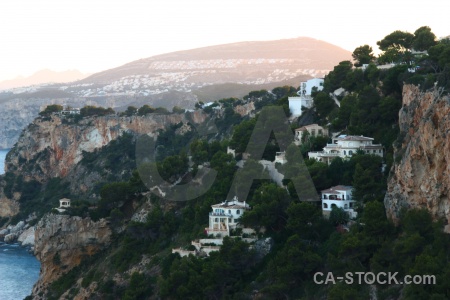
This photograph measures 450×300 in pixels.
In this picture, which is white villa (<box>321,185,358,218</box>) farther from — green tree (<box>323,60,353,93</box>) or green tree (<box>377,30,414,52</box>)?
green tree (<box>377,30,414,52</box>)

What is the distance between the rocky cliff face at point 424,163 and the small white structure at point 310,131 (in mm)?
8238

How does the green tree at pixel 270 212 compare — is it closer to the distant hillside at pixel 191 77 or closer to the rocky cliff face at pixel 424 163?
the rocky cliff face at pixel 424 163

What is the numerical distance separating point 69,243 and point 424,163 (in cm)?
1907

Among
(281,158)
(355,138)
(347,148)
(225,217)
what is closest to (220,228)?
(225,217)

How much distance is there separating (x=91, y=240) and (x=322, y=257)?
1460 centimetres

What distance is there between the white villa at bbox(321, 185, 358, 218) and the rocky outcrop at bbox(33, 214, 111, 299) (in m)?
12.5

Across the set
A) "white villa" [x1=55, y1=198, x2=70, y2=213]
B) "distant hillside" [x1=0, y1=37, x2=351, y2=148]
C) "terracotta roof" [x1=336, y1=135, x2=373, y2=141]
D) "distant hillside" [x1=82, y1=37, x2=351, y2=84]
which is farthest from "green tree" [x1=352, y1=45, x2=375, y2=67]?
"distant hillside" [x1=82, y1=37, x2=351, y2=84]

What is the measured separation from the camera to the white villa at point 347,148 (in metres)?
31.3

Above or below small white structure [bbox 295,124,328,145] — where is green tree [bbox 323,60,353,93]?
above

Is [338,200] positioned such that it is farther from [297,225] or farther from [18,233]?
[18,233]

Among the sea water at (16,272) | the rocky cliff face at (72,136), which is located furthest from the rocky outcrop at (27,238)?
the rocky cliff face at (72,136)

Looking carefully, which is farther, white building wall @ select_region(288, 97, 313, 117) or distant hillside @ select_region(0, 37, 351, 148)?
distant hillside @ select_region(0, 37, 351, 148)

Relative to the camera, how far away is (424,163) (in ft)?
82.0

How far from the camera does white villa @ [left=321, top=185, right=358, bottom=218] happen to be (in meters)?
29.0
